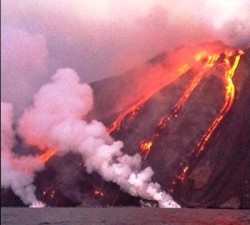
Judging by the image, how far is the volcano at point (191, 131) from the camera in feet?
506

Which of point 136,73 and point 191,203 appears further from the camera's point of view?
point 191,203

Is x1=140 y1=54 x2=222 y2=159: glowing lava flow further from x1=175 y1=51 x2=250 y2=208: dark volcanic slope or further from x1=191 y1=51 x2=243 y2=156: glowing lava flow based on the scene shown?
x1=175 y1=51 x2=250 y2=208: dark volcanic slope

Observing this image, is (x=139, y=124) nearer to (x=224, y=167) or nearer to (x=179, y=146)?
(x=179, y=146)

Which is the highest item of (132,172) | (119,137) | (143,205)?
(119,137)

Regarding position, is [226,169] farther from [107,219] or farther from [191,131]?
[107,219]

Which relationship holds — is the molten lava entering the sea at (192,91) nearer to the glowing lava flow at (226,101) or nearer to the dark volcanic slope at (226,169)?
the glowing lava flow at (226,101)

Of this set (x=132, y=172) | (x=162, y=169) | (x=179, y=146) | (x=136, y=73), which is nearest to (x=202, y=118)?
(x=179, y=146)

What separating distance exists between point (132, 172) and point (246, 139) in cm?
4948

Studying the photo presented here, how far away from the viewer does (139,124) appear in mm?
157625

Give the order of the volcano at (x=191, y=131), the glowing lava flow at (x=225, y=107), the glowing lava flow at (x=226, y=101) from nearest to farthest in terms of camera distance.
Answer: the volcano at (x=191, y=131) → the glowing lava flow at (x=225, y=107) → the glowing lava flow at (x=226, y=101)

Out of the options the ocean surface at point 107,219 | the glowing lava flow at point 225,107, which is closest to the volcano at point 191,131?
the glowing lava flow at point 225,107

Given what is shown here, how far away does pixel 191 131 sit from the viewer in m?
171

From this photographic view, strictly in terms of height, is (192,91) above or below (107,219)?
above

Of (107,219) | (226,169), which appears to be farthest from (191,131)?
(107,219)
